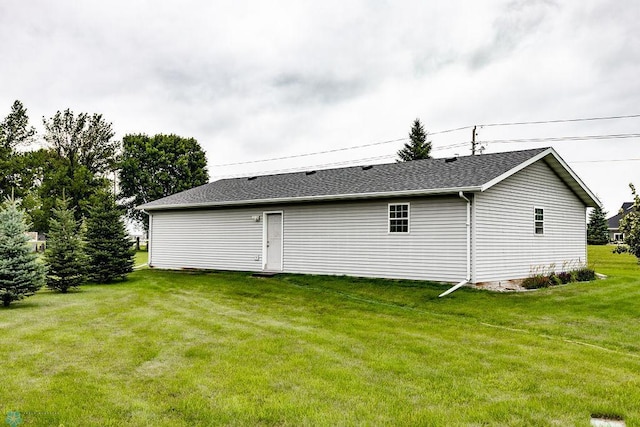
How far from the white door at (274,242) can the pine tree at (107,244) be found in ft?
15.5

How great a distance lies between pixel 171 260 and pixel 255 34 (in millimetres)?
9957

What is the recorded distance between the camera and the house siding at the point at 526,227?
12.8 meters

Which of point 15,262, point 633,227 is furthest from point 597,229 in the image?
point 15,262

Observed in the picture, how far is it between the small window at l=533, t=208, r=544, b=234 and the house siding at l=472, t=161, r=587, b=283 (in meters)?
0.15

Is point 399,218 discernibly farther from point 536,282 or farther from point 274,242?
point 274,242

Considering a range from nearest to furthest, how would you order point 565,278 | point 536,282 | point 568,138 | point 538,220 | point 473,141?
point 536,282 → point 565,278 → point 538,220 → point 568,138 → point 473,141

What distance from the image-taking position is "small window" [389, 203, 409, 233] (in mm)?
13531

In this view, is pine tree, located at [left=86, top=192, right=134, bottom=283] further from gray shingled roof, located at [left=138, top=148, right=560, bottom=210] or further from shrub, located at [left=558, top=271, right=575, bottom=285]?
shrub, located at [left=558, top=271, right=575, bottom=285]

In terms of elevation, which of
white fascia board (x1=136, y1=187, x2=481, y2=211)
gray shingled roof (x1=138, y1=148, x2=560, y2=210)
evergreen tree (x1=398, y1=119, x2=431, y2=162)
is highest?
evergreen tree (x1=398, y1=119, x2=431, y2=162)

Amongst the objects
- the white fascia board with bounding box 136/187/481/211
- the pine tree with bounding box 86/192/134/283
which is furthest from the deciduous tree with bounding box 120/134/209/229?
the pine tree with bounding box 86/192/134/283

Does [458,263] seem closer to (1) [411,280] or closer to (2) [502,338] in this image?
(1) [411,280]

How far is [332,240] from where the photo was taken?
14930 millimetres

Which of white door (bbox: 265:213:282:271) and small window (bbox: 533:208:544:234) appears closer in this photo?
small window (bbox: 533:208:544:234)

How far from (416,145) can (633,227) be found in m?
30.9
